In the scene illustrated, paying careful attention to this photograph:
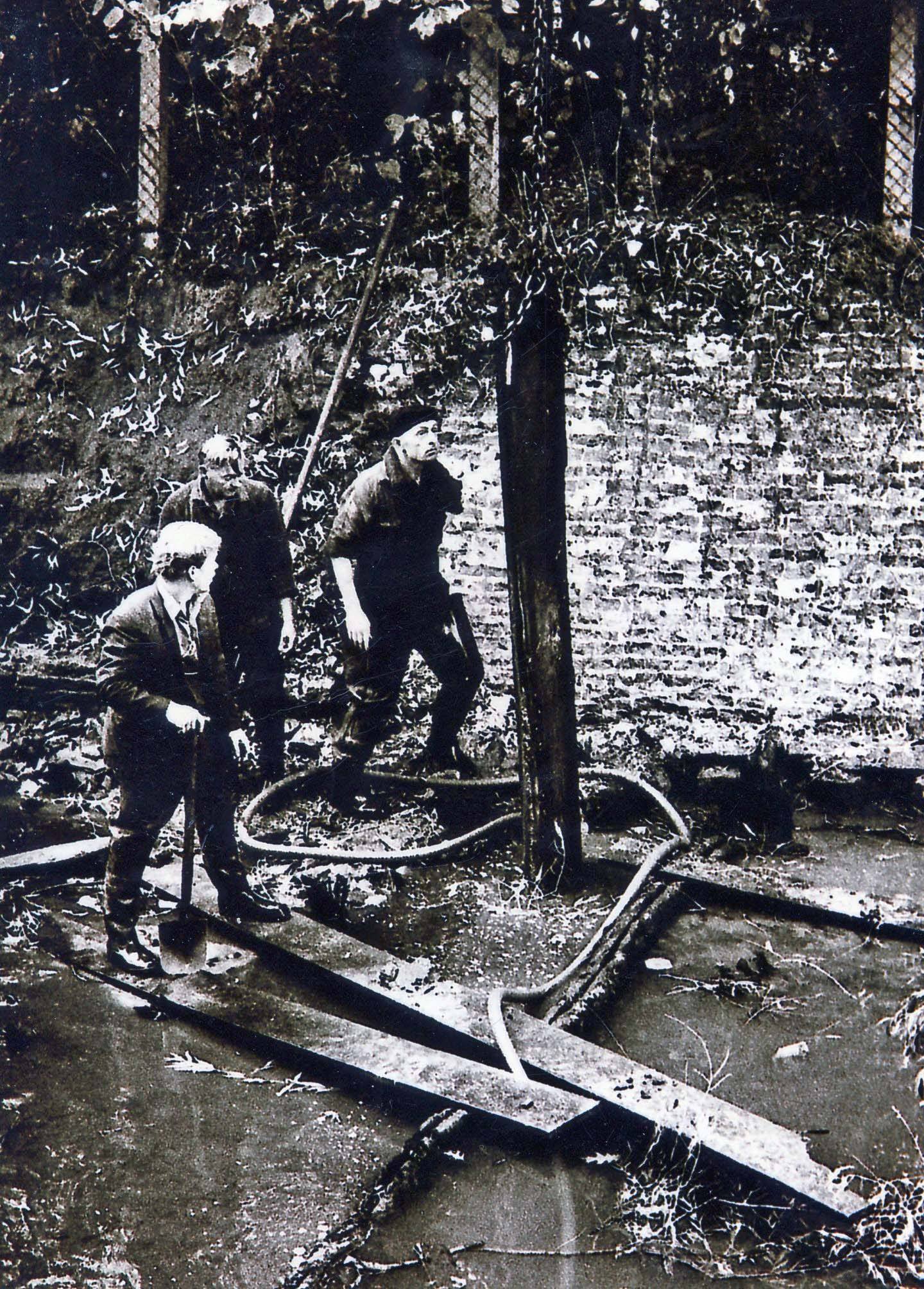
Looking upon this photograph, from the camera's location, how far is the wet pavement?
2.04 meters

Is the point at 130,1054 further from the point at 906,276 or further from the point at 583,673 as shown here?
the point at 906,276

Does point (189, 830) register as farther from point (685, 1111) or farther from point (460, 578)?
point (685, 1111)

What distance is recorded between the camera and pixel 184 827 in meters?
2.64

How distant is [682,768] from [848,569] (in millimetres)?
692

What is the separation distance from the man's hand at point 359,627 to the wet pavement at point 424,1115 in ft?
2.17

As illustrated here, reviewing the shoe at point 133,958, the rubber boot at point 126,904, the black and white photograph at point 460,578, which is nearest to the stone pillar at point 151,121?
the black and white photograph at point 460,578

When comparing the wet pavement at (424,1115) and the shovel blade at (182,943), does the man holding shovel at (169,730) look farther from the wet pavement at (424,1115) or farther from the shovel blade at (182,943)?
the wet pavement at (424,1115)

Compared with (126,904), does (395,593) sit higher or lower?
higher

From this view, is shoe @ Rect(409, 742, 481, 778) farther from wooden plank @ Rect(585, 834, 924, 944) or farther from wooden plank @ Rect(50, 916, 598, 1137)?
wooden plank @ Rect(50, 916, 598, 1137)

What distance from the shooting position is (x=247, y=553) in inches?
103

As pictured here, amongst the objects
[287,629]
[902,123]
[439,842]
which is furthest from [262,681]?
[902,123]

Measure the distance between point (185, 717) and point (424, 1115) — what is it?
1178 mm

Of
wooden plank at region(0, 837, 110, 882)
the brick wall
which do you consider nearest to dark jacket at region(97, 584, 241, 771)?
wooden plank at region(0, 837, 110, 882)

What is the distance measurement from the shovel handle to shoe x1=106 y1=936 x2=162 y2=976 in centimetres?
15
